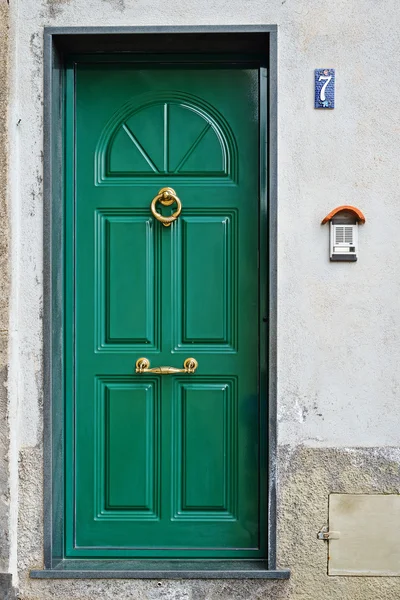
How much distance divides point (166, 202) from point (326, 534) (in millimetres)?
1981

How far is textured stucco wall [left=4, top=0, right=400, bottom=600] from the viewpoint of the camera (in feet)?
11.3

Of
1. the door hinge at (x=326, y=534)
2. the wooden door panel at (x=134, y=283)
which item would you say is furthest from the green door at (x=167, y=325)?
the door hinge at (x=326, y=534)

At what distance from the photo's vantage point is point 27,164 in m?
3.49

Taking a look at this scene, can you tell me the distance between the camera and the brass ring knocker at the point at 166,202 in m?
3.58

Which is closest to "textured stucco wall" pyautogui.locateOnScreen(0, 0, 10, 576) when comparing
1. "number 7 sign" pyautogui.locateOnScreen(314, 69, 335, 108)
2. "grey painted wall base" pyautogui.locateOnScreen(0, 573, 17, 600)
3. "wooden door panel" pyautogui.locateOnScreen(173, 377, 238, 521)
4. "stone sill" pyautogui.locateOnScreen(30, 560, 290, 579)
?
"grey painted wall base" pyautogui.locateOnScreen(0, 573, 17, 600)

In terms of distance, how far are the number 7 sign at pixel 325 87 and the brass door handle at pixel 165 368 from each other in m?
1.55

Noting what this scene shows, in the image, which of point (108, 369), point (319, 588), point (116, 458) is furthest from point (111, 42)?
point (319, 588)

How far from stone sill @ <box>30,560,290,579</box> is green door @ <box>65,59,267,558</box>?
74mm

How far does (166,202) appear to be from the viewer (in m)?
3.60

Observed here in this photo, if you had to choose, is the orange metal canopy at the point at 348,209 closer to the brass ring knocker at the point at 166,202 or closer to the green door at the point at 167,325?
the green door at the point at 167,325

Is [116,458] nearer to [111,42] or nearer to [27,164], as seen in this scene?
[27,164]

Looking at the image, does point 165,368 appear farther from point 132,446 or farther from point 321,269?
point 321,269

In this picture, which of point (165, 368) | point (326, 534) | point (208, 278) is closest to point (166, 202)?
point (208, 278)

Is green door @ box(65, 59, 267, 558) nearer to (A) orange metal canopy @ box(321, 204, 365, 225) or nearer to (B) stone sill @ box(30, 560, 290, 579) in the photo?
(B) stone sill @ box(30, 560, 290, 579)
